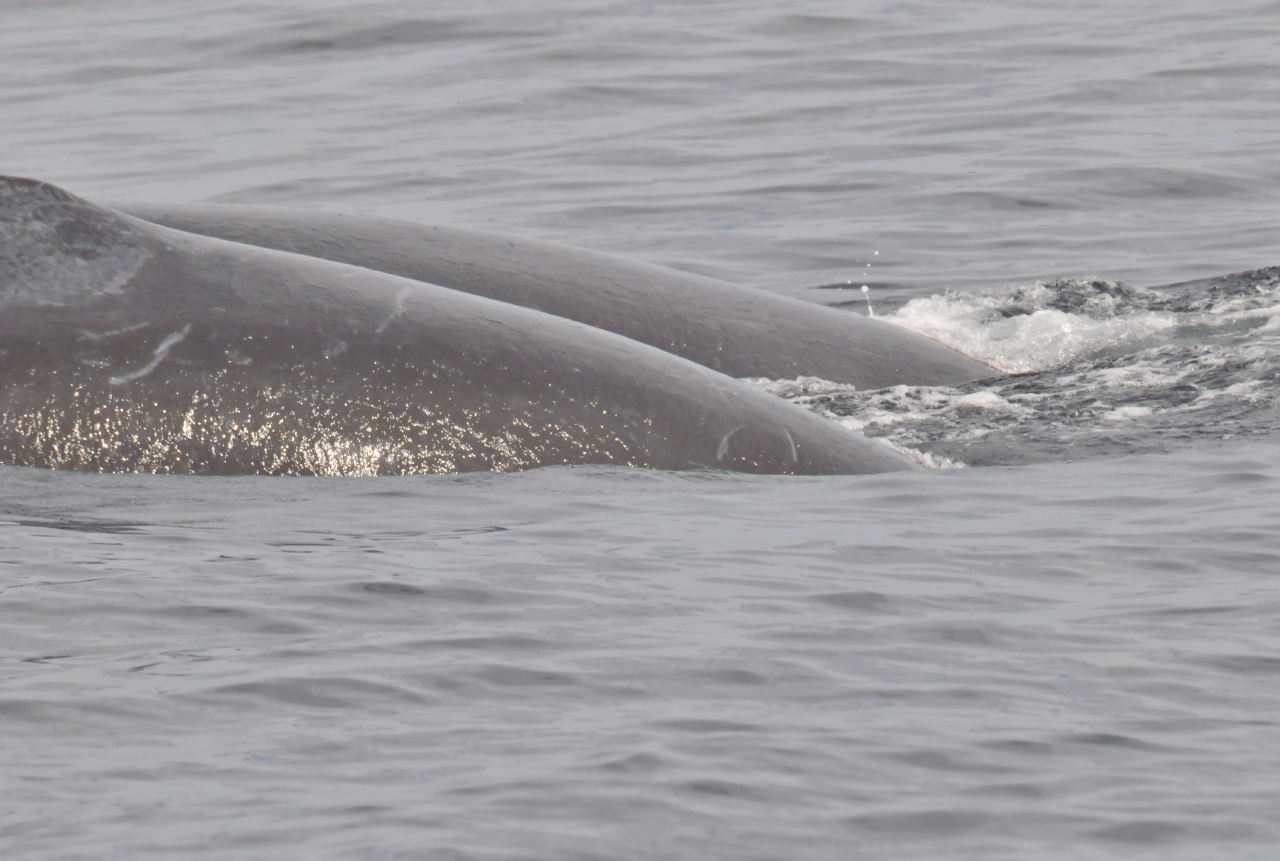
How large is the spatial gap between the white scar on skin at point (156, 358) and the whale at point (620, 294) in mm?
1759

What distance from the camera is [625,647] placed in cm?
595

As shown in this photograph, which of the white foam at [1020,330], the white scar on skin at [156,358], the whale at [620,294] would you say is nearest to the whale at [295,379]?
the white scar on skin at [156,358]

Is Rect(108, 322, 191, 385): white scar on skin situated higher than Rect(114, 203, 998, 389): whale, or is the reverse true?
Rect(114, 203, 998, 389): whale

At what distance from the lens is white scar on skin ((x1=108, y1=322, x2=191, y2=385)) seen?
7609mm

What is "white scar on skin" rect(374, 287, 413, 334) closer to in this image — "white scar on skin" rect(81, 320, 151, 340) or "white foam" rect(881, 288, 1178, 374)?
"white scar on skin" rect(81, 320, 151, 340)

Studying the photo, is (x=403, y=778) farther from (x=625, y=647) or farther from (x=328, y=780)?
(x=625, y=647)

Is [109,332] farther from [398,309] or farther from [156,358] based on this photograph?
[398,309]

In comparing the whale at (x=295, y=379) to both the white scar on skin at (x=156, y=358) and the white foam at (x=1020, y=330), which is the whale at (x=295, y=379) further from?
the white foam at (x=1020, y=330)

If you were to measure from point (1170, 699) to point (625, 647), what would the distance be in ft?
4.64

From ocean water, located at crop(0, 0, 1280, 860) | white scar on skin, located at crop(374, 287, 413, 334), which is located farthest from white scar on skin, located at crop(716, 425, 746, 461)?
white scar on skin, located at crop(374, 287, 413, 334)

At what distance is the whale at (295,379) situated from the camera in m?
7.61

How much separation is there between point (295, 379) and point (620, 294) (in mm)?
2275

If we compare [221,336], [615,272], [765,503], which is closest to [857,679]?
[765,503]

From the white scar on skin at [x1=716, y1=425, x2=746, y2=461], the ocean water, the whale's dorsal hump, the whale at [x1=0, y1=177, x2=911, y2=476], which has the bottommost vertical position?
the ocean water
